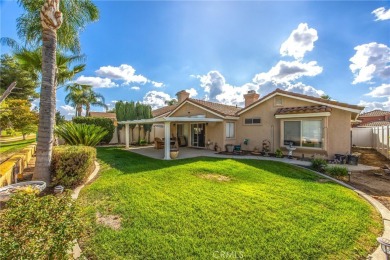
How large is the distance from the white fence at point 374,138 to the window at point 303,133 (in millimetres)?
5676

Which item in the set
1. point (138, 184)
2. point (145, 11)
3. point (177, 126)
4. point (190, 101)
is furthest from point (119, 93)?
point (138, 184)

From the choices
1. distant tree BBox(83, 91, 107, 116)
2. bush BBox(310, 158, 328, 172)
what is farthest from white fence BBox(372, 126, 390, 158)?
distant tree BBox(83, 91, 107, 116)

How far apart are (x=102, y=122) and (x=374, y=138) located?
2942cm

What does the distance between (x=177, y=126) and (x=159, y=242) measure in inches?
746

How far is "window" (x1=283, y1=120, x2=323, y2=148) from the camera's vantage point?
45.0ft

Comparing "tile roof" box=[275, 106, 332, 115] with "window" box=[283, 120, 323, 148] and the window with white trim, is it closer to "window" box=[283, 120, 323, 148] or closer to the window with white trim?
"window" box=[283, 120, 323, 148]

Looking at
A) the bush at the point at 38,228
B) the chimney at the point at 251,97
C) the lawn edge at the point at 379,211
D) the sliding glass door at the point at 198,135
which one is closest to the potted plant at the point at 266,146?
the sliding glass door at the point at 198,135

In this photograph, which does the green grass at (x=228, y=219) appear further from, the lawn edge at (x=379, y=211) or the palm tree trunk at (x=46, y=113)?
the palm tree trunk at (x=46, y=113)

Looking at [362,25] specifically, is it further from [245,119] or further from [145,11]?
[145,11]

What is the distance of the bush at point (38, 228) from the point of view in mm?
2441

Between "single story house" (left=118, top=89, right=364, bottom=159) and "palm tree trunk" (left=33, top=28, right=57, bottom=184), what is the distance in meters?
7.19

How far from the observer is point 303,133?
14320mm

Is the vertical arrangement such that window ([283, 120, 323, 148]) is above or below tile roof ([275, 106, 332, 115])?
below

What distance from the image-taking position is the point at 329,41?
13.6 meters
